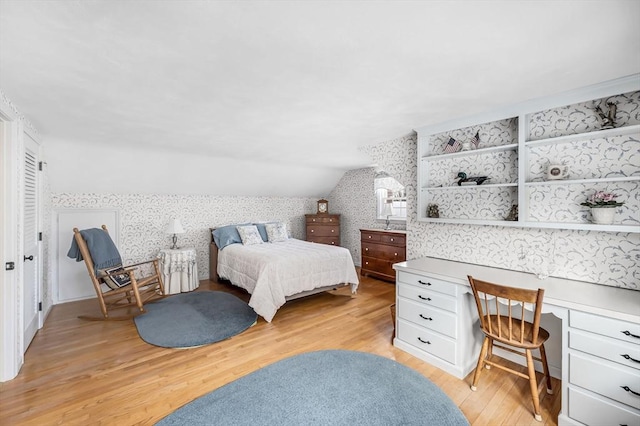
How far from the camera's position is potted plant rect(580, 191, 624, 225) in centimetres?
199

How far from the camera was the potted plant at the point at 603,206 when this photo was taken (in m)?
1.99

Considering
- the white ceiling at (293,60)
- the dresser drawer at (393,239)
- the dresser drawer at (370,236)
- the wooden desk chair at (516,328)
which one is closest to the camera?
the white ceiling at (293,60)

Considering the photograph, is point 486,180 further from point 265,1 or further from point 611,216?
point 265,1

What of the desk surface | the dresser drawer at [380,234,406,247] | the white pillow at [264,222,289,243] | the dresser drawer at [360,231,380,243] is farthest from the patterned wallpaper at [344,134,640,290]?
the white pillow at [264,222,289,243]

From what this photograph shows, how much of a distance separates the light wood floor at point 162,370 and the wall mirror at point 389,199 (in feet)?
8.05

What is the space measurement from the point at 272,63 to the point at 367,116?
1.23m

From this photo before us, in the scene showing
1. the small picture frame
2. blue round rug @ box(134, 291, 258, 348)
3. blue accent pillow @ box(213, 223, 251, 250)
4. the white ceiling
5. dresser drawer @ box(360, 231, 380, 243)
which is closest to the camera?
the white ceiling

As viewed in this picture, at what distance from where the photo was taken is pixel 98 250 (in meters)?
3.48

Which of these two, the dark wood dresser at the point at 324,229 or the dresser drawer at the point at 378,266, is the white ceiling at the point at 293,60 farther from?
the dark wood dresser at the point at 324,229

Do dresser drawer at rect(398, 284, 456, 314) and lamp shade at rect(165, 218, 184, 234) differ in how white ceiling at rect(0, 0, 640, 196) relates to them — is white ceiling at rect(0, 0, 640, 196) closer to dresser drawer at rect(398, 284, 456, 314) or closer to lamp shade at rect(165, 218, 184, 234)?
dresser drawer at rect(398, 284, 456, 314)

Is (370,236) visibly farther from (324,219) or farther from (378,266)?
(324,219)

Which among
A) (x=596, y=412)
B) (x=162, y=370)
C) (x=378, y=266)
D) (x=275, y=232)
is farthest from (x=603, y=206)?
(x=275, y=232)

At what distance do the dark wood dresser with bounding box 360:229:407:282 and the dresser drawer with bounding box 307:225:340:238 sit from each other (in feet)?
3.36

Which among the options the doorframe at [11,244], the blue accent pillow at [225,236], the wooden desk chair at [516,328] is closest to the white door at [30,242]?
the doorframe at [11,244]
